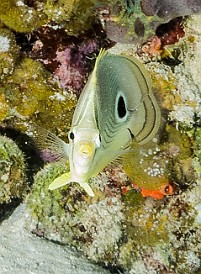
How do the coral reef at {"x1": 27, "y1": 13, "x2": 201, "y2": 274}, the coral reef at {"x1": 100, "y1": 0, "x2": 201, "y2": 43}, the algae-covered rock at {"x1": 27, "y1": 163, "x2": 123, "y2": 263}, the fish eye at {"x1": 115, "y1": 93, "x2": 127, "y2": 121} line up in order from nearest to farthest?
the fish eye at {"x1": 115, "y1": 93, "x2": 127, "y2": 121}
the coral reef at {"x1": 100, "y1": 0, "x2": 201, "y2": 43}
the coral reef at {"x1": 27, "y1": 13, "x2": 201, "y2": 274}
the algae-covered rock at {"x1": 27, "y1": 163, "x2": 123, "y2": 263}

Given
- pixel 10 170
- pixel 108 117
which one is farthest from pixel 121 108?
pixel 10 170

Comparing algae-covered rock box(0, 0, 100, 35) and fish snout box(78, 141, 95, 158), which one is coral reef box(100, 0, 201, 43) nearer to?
algae-covered rock box(0, 0, 100, 35)

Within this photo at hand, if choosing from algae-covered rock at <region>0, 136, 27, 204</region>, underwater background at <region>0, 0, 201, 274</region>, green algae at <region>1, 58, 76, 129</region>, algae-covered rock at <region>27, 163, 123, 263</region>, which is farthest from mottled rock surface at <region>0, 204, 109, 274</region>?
green algae at <region>1, 58, 76, 129</region>

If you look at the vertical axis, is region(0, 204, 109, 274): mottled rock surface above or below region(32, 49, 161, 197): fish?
below

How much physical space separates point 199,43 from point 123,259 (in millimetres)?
2358

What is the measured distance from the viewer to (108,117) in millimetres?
2031

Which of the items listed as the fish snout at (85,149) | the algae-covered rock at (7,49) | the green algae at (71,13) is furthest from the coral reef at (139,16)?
the fish snout at (85,149)

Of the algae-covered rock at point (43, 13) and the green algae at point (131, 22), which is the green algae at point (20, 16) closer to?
the algae-covered rock at point (43, 13)

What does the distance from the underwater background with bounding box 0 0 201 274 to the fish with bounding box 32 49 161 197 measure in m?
1.27

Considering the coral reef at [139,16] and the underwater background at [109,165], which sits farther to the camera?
the underwater background at [109,165]

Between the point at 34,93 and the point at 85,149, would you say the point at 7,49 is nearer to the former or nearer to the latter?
the point at 34,93

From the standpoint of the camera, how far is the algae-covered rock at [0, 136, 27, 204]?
3.96m

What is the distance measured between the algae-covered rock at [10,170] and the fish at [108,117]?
153 centimetres

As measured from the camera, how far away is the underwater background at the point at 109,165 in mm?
3744
